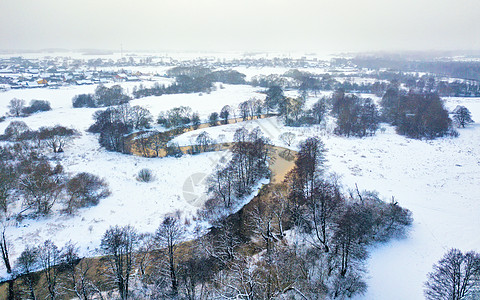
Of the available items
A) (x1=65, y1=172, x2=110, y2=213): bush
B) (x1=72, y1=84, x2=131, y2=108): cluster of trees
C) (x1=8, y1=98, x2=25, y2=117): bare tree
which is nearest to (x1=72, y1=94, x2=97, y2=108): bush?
(x1=72, y1=84, x2=131, y2=108): cluster of trees

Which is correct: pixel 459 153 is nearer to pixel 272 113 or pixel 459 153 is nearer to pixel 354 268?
pixel 354 268

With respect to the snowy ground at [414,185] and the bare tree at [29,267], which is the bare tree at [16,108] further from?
the bare tree at [29,267]

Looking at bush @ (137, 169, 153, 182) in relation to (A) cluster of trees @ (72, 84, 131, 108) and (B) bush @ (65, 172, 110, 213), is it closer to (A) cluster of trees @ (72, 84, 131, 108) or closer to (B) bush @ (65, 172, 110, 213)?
(B) bush @ (65, 172, 110, 213)

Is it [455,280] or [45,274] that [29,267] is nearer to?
[45,274]

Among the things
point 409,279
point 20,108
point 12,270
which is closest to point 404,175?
point 409,279

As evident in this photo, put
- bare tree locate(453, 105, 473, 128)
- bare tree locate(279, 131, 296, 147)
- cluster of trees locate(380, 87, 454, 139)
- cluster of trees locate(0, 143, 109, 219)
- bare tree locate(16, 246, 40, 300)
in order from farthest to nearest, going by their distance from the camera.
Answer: bare tree locate(453, 105, 473, 128) < cluster of trees locate(380, 87, 454, 139) < bare tree locate(279, 131, 296, 147) < cluster of trees locate(0, 143, 109, 219) < bare tree locate(16, 246, 40, 300)

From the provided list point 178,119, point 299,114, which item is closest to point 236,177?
point 178,119
